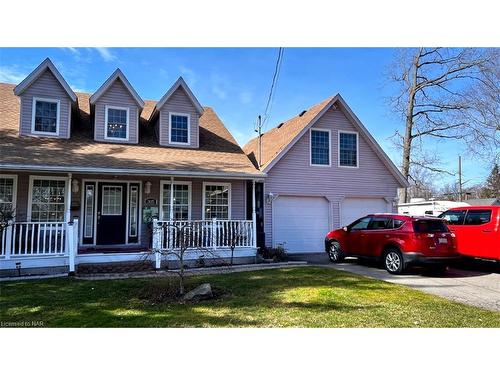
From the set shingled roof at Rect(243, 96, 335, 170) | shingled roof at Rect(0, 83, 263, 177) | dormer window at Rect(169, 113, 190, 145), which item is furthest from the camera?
shingled roof at Rect(243, 96, 335, 170)

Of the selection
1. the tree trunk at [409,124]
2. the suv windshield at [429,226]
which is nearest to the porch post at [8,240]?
the suv windshield at [429,226]

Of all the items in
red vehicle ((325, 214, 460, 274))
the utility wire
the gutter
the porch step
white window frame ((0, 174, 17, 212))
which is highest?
the utility wire

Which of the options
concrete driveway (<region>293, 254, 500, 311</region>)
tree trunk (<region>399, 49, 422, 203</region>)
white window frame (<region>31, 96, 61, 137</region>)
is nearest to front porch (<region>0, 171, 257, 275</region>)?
white window frame (<region>31, 96, 61, 137</region>)

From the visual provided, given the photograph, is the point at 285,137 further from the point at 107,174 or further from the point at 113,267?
the point at 113,267

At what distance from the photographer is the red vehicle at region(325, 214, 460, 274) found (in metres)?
9.45

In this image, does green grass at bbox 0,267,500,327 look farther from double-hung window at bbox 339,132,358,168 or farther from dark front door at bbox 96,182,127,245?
double-hung window at bbox 339,132,358,168

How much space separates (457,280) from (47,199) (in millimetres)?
12255

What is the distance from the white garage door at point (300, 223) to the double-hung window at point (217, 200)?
6.64 ft

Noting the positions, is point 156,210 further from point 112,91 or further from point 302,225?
point 302,225

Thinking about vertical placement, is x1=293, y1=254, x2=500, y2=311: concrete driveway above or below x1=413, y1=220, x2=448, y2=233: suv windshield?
below

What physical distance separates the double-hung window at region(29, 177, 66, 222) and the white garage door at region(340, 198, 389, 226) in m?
10.8

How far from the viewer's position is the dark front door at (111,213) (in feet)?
39.3

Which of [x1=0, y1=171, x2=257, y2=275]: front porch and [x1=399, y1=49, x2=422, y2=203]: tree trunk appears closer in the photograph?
[x1=0, y1=171, x2=257, y2=275]: front porch
